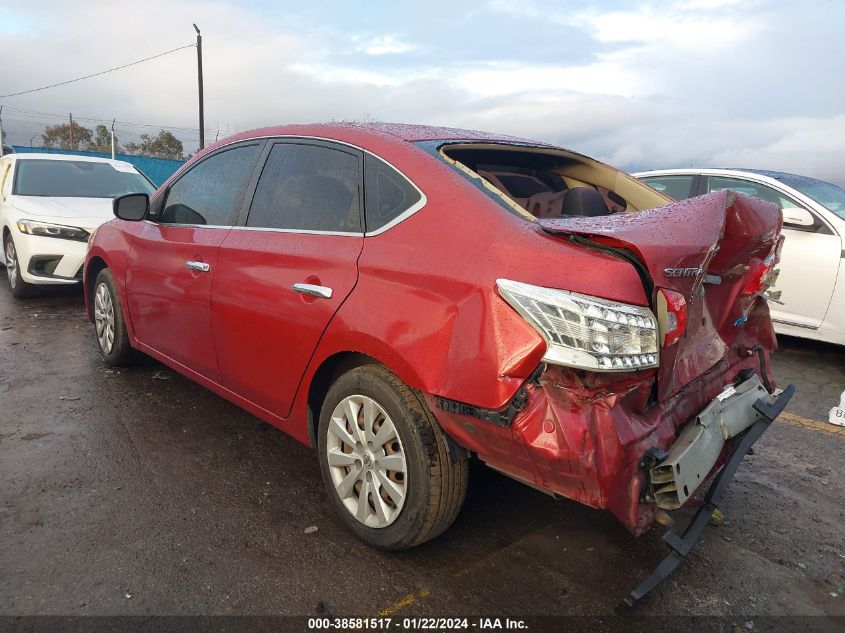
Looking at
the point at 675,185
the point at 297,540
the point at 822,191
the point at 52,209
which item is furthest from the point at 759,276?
the point at 52,209

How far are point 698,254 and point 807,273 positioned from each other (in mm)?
4139

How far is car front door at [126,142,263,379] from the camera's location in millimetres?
3303

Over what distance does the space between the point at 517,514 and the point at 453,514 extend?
0.61 meters

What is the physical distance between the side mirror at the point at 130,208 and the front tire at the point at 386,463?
6.84 feet

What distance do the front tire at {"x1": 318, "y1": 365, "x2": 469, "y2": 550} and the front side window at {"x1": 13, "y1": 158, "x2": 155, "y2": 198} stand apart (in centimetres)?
631

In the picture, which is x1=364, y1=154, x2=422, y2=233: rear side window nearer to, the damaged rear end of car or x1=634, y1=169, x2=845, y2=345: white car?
the damaged rear end of car

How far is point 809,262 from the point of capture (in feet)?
17.6

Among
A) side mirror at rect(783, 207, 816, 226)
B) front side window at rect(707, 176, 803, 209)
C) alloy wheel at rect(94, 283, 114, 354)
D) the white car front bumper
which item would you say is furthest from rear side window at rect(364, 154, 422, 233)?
the white car front bumper

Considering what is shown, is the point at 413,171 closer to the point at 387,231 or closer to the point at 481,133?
the point at 387,231

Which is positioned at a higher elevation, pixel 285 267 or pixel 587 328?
pixel 587 328

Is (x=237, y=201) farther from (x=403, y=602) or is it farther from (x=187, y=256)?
(x=403, y=602)

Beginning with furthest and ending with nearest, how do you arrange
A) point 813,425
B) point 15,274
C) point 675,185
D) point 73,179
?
point 73,179 → point 15,274 → point 675,185 → point 813,425

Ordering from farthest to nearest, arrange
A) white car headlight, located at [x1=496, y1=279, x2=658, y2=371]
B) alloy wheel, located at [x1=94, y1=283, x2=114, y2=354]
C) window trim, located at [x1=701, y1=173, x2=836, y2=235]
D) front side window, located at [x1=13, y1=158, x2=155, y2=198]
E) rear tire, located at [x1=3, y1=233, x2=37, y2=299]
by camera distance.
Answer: front side window, located at [x1=13, y1=158, x2=155, y2=198] → rear tire, located at [x1=3, y1=233, x2=37, y2=299] → window trim, located at [x1=701, y1=173, x2=836, y2=235] → alloy wheel, located at [x1=94, y1=283, x2=114, y2=354] → white car headlight, located at [x1=496, y1=279, x2=658, y2=371]

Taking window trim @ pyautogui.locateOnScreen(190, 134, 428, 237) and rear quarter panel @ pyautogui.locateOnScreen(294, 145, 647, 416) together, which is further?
window trim @ pyautogui.locateOnScreen(190, 134, 428, 237)
